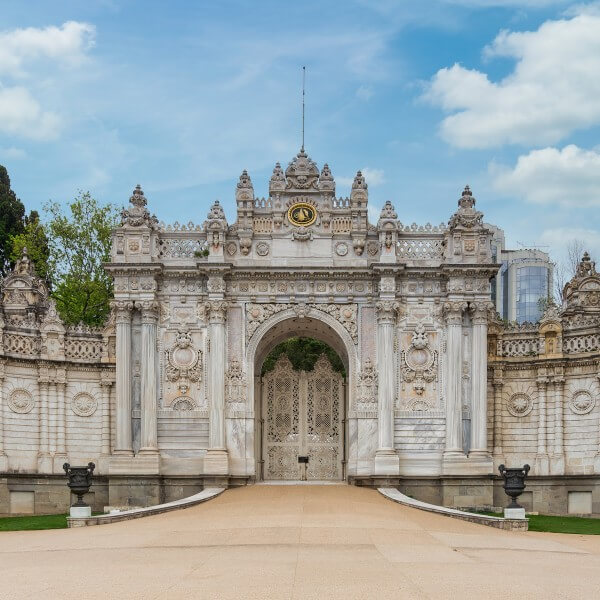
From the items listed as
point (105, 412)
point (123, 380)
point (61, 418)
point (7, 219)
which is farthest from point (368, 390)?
point (7, 219)

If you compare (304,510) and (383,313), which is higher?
(383,313)

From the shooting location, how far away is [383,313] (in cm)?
3500

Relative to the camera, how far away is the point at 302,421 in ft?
125

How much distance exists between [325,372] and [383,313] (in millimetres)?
4250

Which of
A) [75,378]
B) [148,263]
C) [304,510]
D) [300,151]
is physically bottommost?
[304,510]

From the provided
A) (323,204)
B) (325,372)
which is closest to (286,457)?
(325,372)

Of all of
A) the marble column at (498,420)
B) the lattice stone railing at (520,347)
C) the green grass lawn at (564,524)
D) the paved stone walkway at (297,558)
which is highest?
the lattice stone railing at (520,347)

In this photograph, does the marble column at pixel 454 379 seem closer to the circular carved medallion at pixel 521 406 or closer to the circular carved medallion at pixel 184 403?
the circular carved medallion at pixel 521 406

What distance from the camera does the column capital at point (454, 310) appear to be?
115 feet

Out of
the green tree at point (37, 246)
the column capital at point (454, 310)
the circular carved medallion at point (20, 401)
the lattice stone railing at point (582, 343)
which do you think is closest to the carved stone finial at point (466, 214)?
the column capital at point (454, 310)

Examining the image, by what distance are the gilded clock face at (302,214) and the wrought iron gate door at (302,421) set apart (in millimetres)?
5358

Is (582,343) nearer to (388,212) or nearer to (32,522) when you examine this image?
(388,212)

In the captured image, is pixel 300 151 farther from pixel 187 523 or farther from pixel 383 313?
pixel 187 523

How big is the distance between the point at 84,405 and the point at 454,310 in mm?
12992
